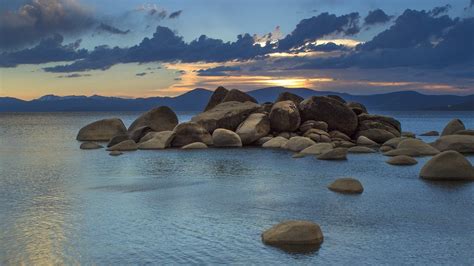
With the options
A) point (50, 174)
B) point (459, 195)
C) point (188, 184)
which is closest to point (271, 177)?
point (188, 184)

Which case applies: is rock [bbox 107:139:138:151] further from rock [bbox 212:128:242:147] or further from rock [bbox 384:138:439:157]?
rock [bbox 384:138:439:157]

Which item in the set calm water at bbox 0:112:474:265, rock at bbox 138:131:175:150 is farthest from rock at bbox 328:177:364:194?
rock at bbox 138:131:175:150

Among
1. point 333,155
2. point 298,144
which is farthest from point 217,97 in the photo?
point 333,155

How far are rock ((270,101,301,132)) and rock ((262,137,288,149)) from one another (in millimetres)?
2292

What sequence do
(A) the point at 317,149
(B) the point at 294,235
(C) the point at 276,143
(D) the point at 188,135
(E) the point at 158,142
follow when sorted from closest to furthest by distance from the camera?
(B) the point at 294,235, (A) the point at 317,149, (E) the point at 158,142, (C) the point at 276,143, (D) the point at 188,135

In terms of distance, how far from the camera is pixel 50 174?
1131 inches

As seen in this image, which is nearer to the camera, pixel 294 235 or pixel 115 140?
pixel 294 235

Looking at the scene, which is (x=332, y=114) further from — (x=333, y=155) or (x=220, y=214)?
(x=220, y=214)

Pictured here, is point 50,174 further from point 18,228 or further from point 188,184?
point 18,228

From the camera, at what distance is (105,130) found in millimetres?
55312

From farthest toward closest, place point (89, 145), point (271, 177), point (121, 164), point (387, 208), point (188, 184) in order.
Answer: point (89, 145), point (121, 164), point (271, 177), point (188, 184), point (387, 208)

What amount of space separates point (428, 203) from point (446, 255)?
275 inches

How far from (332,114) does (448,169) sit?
2387 centimetres

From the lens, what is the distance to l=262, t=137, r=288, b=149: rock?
44025mm
